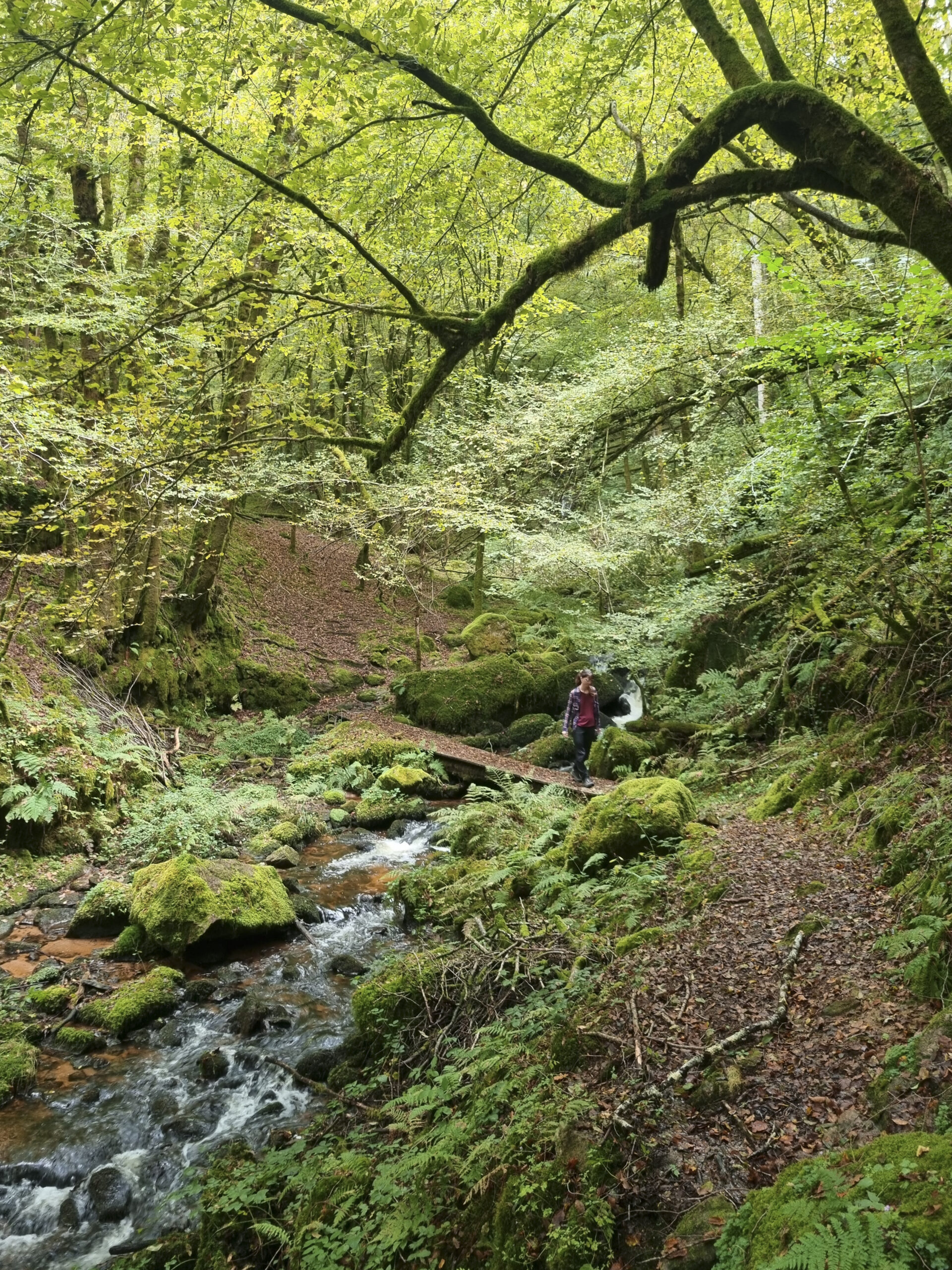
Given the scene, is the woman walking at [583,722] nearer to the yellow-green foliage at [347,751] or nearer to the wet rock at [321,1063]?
the yellow-green foliage at [347,751]

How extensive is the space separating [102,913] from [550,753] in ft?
27.0

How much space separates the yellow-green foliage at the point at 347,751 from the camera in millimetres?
12922

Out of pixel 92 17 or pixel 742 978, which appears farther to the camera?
pixel 742 978

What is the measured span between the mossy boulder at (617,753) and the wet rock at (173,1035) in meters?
7.06

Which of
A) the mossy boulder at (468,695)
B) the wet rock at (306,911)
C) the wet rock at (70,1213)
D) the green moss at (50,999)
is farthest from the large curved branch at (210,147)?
the mossy boulder at (468,695)

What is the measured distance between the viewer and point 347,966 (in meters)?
7.30

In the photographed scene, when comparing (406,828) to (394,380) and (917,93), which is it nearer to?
(917,93)

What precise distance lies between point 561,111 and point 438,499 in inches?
350

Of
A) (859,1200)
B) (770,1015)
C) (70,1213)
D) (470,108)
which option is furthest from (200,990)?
(470,108)

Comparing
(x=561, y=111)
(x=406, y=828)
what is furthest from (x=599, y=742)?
(x=561, y=111)

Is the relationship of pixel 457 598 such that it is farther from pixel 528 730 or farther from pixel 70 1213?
pixel 70 1213

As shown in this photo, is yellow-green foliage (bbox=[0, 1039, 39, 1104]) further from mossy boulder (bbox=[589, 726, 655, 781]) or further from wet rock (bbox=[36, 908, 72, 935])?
mossy boulder (bbox=[589, 726, 655, 781])

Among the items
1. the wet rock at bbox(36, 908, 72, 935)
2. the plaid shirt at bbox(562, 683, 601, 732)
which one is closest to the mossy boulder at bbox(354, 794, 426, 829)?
the plaid shirt at bbox(562, 683, 601, 732)

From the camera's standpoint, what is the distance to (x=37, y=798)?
830 cm
